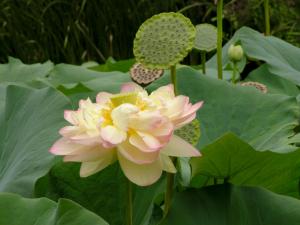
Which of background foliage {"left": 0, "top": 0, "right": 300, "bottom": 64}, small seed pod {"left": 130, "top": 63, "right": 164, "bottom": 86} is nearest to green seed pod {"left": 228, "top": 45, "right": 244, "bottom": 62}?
small seed pod {"left": 130, "top": 63, "right": 164, "bottom": 86}

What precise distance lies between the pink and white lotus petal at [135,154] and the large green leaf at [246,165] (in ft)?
0.42

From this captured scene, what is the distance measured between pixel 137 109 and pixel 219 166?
0.17 m

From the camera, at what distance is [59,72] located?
174 cm

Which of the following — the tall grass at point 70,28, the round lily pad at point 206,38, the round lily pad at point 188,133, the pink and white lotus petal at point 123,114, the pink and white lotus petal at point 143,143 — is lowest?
the tall grass at point 70,28

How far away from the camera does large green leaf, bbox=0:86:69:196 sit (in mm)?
922

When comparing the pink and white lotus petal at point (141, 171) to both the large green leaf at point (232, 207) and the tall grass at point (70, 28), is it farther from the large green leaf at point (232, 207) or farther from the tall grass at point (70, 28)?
the tall grass at point (70, 28)

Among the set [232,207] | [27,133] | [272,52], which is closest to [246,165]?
[232,207]

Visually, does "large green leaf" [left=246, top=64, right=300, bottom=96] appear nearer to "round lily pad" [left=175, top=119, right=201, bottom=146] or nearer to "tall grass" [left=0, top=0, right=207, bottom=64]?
"round lily pad" [left=175, top=119, right=201, bottom=146]

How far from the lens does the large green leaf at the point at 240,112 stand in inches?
41.5

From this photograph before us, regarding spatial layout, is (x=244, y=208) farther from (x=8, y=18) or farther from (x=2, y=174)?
(x=8, y=18)

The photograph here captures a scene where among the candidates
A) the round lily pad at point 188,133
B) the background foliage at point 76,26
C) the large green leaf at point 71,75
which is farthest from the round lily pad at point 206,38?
the background foliage at point 76,26

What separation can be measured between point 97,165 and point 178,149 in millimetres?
80

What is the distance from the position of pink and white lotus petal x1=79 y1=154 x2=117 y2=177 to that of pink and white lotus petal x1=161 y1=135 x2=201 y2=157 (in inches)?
2.0

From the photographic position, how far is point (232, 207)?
2.73 feet
